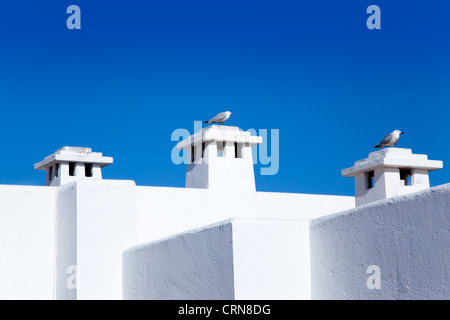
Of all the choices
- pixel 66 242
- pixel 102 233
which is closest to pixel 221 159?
pixel 102 233

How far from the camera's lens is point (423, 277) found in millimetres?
6496

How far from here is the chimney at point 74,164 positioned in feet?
50.6

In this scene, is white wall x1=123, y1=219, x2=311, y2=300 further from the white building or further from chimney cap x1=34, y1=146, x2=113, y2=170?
chimney cap x1=34, y1=146, x2=113, y2=170

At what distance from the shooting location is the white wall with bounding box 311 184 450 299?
6.34 m

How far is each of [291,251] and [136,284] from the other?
330 centimetres

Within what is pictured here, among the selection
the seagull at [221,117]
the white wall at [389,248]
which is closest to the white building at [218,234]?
the white wall at [389,248]

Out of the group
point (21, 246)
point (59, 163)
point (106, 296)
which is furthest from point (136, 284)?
point (59, 163)

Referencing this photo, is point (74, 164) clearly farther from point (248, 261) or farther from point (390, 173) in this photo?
point (248, 261)

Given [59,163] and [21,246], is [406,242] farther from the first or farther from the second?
[59,163]

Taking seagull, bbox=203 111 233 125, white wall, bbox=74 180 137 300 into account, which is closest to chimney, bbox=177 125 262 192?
seagull, bbox=203 111 233 125

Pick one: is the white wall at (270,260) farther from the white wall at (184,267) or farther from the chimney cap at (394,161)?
the chimney cap at (394,161)

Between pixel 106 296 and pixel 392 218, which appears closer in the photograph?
pixel 392 218

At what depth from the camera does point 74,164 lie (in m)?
15.7

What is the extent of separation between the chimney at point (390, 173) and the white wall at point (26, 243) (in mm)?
7212
